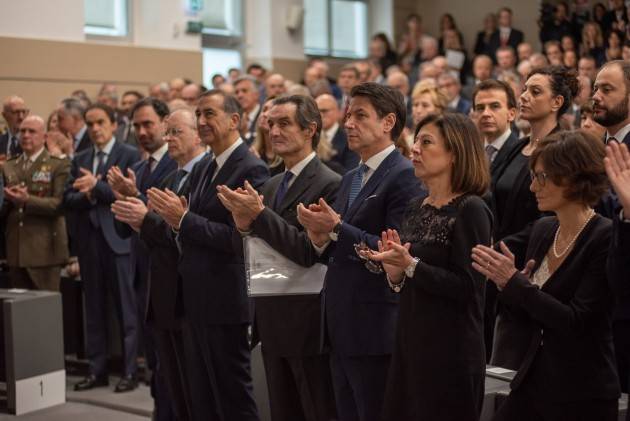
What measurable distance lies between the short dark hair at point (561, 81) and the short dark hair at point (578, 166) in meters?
1.37

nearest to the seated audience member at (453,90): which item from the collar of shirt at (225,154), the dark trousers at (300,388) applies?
the collar of shirt at (225,154)

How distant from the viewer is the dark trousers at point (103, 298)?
6117mm

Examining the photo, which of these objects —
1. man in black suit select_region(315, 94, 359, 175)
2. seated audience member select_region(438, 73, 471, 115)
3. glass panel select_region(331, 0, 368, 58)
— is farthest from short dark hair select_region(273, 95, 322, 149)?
glass panel select_region(331, 0, 368, 58)

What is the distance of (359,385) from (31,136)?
13.1ft

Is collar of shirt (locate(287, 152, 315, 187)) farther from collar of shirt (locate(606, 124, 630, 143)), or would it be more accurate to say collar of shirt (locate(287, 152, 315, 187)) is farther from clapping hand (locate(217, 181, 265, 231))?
collar of shirt (locate(606, 124, 630, 143))

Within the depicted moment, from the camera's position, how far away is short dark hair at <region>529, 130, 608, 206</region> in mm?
2855

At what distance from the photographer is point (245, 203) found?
3648mm

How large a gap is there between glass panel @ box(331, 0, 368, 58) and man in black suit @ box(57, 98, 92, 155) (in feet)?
22.4

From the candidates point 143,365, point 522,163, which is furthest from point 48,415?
point 522,163

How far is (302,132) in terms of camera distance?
3.94 m

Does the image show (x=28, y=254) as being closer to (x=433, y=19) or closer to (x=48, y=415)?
(x=48, y=415)

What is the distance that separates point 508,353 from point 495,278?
77 cm

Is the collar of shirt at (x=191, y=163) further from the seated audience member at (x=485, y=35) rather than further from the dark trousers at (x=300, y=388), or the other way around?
the seated audience member at (x=485, y=35)

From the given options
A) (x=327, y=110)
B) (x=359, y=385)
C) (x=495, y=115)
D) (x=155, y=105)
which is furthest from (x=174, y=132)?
(x=327, y=110)
